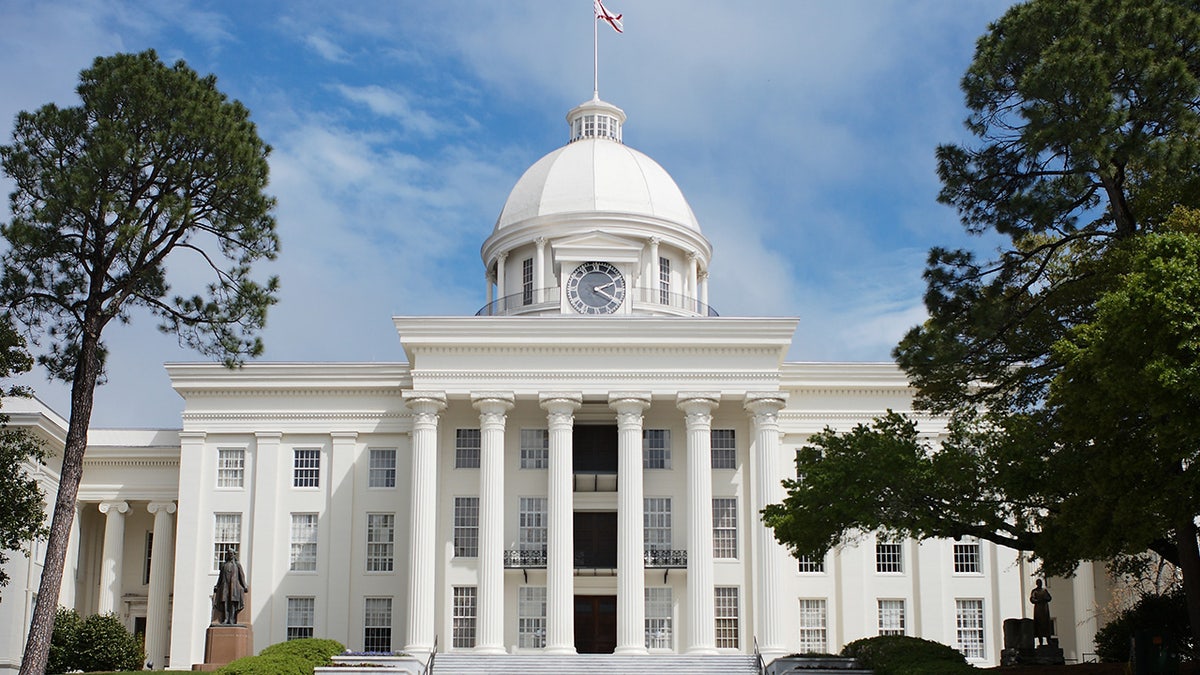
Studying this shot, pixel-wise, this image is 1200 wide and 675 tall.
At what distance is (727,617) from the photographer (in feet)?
152

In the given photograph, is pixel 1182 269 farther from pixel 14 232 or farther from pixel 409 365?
pixel 409 365

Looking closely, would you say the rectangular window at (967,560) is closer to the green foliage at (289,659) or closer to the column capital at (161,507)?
the green foliage at (289,659)

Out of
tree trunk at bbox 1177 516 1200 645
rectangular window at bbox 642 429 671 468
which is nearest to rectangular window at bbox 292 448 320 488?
rectangular window at bbox 642 429 671 468

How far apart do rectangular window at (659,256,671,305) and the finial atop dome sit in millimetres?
6747

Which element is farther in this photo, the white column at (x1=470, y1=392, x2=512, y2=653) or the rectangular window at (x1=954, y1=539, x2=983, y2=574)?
the rectangular window at (x1=954, y1=539, x2=983, y2=574)

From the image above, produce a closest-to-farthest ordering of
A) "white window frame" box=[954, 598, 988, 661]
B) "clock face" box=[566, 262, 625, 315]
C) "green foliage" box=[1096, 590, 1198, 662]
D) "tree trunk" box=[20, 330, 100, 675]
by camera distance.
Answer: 1. "tree trunk" box=[20, 330, 100, 675]
2. "green foliage" box=[1096, 590, 1198, 662]
3. "white window frame" box=[954, 598, 988, 661]
4. "clock face" box=[566, 262, 625, 315]

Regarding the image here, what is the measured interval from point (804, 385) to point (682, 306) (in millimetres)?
7634

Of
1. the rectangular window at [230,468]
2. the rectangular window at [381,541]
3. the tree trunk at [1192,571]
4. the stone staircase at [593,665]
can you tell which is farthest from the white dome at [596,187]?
the tree trunk at [1192,571]

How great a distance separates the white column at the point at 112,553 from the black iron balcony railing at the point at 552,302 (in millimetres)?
15715

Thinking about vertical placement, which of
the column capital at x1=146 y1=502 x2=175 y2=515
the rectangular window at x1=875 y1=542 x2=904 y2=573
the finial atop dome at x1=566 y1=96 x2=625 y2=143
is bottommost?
the rectangular window at x1=875 y1=542 x2=904 y2=573

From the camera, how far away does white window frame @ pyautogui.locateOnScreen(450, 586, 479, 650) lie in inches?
1802

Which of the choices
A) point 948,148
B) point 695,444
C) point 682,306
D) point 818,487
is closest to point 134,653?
point 695,444

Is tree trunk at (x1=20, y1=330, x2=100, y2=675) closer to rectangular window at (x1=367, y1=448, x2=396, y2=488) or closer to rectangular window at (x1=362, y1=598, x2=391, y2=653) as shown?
rectangular window at (x1=367, y1=448, x2=396, y2=488)

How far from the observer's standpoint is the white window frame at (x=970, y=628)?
47188mm
